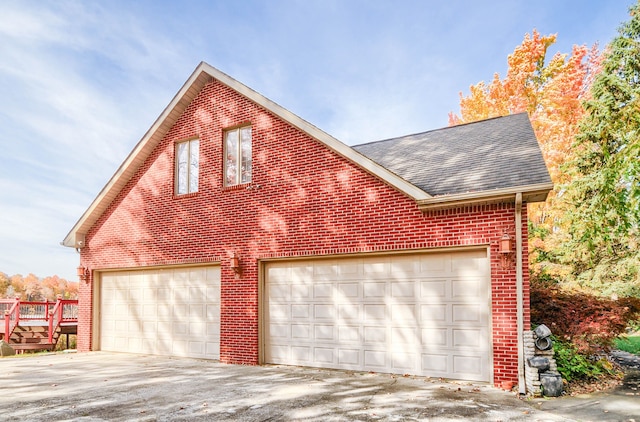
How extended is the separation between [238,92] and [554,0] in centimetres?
1516

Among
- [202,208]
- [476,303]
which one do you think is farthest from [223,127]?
[476,303]

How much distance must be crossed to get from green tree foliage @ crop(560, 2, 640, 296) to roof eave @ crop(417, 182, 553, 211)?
6.80 metres

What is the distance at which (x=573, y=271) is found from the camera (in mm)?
16312

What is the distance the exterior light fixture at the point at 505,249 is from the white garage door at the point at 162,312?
6531 millimetres

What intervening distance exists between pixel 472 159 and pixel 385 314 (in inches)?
143

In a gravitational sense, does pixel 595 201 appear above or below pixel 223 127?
below

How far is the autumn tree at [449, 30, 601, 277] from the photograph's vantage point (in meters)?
17.5

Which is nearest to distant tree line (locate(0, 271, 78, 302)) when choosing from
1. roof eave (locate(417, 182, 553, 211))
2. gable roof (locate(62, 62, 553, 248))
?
gable roof (locate(62, 62, 553, 248))

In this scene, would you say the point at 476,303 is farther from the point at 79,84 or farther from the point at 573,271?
the point at 79,84

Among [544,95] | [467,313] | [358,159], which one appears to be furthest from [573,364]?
[544,95]

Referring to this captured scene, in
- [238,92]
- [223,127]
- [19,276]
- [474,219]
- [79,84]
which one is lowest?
[19,276]

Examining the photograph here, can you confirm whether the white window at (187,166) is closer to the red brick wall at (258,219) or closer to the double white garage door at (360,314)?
the red brick wall at (258,219)

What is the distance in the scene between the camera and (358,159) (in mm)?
8867

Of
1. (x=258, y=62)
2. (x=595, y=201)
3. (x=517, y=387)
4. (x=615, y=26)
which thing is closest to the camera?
(x=517, y=387)
